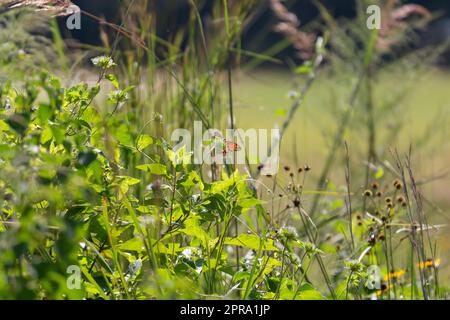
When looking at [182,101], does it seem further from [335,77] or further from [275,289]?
[335,77]

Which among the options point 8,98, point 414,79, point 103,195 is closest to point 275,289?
point 103,195

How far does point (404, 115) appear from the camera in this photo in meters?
4.45

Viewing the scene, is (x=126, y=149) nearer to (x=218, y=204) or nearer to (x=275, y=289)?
(x=218, y=204)

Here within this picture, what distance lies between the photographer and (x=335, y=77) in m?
4.47
